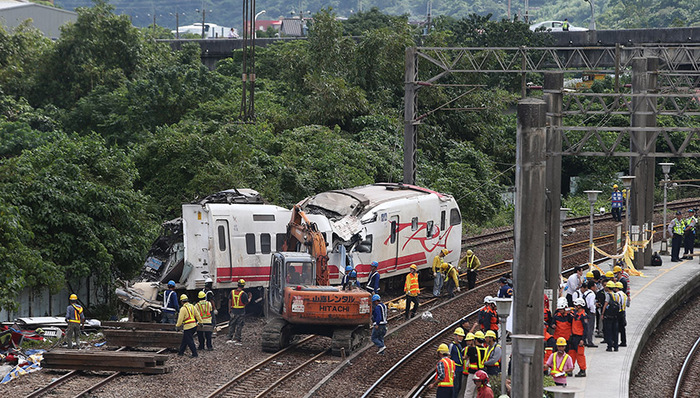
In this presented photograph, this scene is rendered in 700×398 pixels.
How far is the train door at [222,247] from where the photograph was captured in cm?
2589

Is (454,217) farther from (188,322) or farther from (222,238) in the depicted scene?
(188,322)

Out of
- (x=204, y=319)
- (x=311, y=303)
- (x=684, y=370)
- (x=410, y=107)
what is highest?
(x=410, y=107)

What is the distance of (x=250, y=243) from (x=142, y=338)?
17.6ft

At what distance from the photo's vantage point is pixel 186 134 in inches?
1537

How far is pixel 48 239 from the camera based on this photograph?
27.9 m

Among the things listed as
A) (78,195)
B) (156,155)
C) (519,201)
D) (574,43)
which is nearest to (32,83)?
(156,155)

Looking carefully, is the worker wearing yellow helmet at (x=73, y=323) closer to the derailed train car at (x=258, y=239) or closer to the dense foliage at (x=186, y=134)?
the derailed train car at (x=258, y=239)

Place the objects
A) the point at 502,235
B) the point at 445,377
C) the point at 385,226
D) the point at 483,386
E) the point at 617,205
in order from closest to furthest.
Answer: the point at 483,386 → the point at 445,377 → the point at 385,226 → the point at 502,235 → the point at 617,205

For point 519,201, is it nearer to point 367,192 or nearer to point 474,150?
point 367,192

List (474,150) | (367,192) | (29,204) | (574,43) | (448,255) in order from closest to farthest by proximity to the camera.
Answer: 1. (29,204)
2. (367,192)
3. (448,255)
4. (474,150)
5. (574,43)

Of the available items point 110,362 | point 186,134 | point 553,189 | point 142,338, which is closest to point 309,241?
point 142,338

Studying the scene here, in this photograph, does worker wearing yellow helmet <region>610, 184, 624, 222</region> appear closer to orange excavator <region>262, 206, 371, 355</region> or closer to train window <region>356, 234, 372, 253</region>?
train window <region>356, 234, 372, 253</region>

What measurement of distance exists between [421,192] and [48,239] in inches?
455

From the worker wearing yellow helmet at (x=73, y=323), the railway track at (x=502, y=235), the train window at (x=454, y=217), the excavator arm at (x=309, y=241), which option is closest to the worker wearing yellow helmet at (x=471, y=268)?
the train window at (x=454, y=217)
